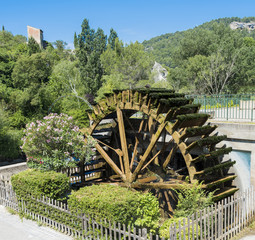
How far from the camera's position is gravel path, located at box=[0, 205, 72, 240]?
6.90 meters

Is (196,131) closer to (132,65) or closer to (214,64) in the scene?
(214,64)

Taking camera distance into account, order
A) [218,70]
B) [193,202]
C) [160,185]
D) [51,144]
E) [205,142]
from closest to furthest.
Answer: [193,202] < [205,142] < [160,185] < [51,144] < [218,70]

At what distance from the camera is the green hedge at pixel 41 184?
25.0ft

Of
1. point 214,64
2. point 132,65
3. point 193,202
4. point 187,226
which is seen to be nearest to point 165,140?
point 193,202

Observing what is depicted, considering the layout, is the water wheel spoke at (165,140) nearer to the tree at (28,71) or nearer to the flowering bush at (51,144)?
the flowering bush at (51,144)

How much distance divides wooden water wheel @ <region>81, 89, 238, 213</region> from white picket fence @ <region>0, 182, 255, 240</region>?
0.63 meters

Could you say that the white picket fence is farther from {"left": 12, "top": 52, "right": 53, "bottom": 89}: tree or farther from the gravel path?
{"left": 12, "top": 52, "right": 53, "bottom": 89}: tree

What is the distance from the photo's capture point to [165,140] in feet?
31.9

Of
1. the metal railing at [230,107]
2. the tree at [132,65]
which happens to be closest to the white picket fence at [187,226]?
the metal railing at [230,107]

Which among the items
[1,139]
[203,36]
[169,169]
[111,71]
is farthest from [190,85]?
[169,169]

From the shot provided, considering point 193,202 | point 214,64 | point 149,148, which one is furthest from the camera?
point 214,64

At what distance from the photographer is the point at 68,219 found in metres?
6.86

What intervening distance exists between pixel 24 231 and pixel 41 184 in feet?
4.04

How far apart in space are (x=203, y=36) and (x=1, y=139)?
2933 centimetres
